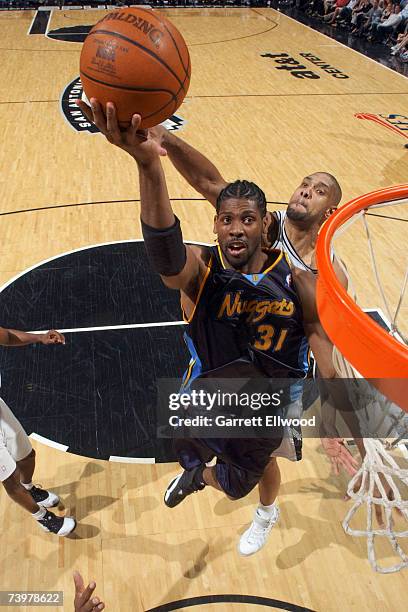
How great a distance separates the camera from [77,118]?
1004 centimetres

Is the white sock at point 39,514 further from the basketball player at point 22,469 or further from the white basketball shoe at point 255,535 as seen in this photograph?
the white basketball shoe at point 255,535

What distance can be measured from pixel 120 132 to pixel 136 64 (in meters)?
0.56

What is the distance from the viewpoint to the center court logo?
962 cm

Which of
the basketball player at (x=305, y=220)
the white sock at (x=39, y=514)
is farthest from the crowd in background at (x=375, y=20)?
Result: the white sock at (x=39, y=514)

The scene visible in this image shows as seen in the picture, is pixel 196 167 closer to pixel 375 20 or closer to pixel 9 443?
pixel 9 443

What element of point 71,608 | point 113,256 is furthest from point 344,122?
point 71,608

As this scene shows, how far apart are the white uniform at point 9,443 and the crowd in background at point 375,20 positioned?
45.2 ft

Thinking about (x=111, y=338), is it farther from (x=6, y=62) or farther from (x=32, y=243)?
(x=6, y=62)

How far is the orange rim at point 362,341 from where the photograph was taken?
6.77ft

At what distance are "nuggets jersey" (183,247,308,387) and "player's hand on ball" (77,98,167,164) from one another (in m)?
0.84

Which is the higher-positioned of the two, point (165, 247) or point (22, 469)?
point (165, 247)

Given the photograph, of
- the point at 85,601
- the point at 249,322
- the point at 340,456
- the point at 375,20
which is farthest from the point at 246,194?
the point at 375,20

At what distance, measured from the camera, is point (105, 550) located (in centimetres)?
345

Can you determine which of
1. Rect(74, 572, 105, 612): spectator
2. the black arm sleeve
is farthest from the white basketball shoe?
the black arm sleeve
